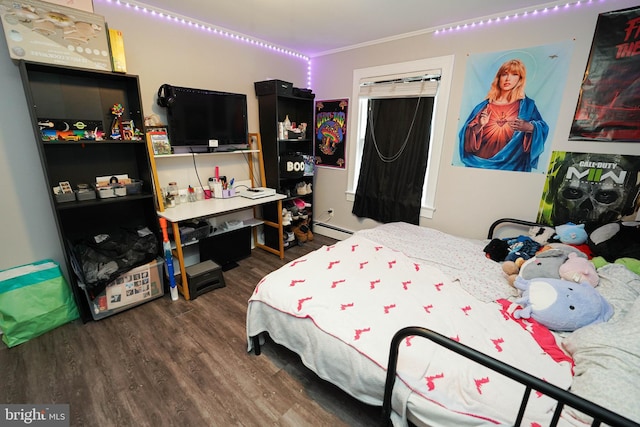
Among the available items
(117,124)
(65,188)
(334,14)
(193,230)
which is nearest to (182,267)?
(193,230)

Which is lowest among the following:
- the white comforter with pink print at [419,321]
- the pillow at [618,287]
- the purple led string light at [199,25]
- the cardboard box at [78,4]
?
the white comforter with pink print at [419,321]

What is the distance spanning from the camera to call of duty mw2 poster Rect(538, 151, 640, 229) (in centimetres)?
198

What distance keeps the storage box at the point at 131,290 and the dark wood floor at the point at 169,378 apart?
0.09 meters

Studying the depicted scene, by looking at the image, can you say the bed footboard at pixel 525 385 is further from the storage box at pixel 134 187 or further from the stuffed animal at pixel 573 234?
the storage box at pixel 134 187

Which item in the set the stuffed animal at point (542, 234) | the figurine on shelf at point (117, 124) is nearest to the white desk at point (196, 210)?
the figurine on shelf at point (117, 124)

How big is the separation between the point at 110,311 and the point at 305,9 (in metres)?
2.93

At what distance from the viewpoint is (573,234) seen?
6.61 feet

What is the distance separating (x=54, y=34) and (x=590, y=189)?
12.9 feet

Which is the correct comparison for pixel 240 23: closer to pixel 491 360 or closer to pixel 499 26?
pixel 499 26

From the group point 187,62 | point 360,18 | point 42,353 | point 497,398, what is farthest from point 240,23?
point 497,398

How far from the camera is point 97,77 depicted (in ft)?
6.85

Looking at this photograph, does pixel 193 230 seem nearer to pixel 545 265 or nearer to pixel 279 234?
pixel 279 234

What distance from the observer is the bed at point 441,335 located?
1038mm

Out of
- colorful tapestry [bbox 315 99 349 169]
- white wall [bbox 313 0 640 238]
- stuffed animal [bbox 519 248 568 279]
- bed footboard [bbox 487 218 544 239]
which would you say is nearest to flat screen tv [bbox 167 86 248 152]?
colorful tapestry [bbox 315 99 349 169]
